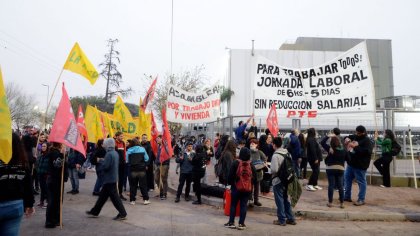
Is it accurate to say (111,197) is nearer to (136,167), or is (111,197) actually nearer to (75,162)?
(136,167)

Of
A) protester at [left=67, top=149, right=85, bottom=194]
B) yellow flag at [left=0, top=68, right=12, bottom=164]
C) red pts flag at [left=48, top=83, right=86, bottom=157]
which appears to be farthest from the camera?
protester at [left=67, top=149, right=85, bottom=194]

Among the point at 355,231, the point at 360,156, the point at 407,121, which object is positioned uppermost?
the point at 407,121

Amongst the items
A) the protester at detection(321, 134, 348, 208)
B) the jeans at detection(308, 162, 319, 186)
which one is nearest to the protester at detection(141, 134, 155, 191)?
the jeans at detection(308, 162, 319, 186)

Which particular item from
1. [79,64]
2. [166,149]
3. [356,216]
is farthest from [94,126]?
[356,216]

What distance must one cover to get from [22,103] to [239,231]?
59.0 meters

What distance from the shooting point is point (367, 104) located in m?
11.3

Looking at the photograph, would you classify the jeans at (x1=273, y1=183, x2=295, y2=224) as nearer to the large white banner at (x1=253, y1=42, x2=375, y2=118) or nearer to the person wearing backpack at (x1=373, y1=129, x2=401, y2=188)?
the large white banner at (x1=253, y1=42, x2=375, y2=118)

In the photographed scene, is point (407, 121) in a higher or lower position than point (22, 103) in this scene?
lower

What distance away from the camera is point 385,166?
11.7 metres

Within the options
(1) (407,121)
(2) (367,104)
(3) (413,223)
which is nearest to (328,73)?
(2) (367,104)

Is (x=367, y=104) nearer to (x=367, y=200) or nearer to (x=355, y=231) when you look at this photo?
(x=367, y=200)

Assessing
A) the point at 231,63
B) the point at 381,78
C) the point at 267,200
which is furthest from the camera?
the point at 381,78

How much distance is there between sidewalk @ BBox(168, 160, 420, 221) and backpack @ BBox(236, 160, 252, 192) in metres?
2.11

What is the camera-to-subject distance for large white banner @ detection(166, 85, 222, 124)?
13.7 metres
